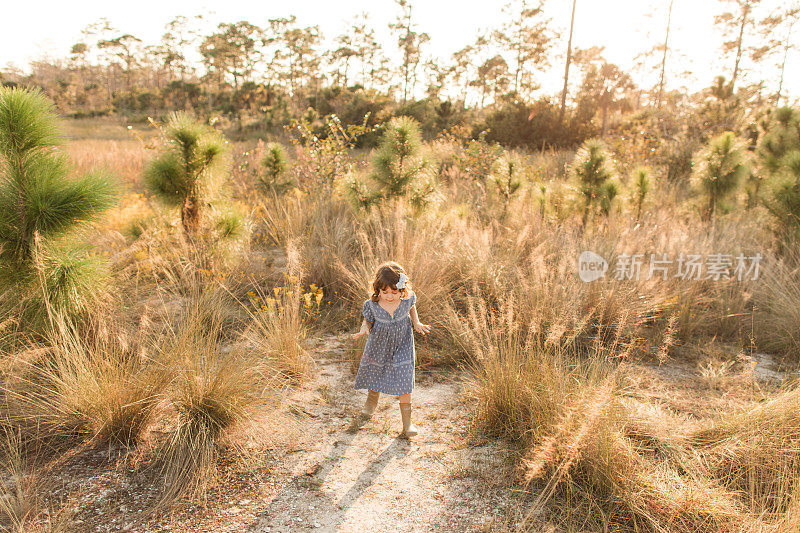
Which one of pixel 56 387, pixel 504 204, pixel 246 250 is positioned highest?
pixel 504 204

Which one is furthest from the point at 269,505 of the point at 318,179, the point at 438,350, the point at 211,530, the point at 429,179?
the point at 318,179

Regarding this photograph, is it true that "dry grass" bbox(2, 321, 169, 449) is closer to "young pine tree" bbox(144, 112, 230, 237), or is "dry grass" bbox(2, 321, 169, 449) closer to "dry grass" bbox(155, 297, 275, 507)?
"dry grass" bbox(155, 297, 275, 507)

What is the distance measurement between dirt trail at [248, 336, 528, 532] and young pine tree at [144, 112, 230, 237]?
2.42 meters

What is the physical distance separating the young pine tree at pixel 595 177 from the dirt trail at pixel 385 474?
4.72m

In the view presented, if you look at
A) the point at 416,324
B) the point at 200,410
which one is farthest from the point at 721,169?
the point at 200,410

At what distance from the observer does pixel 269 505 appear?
2.27 meters

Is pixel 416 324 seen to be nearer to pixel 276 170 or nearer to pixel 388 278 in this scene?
pixel 388 278

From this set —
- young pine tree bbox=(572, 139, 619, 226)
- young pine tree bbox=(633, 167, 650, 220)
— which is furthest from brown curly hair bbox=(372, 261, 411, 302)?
young pine tree bbox=(633, 167, 650, 220)

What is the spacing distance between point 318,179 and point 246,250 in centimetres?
219

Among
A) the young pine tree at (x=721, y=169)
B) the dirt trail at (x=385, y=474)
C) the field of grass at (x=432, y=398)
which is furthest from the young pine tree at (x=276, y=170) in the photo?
the young pine tree at (x=721, y=169)

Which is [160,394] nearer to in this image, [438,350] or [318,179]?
[438,350]

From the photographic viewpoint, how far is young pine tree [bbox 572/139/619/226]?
693cm

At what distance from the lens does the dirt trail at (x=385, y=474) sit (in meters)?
2.22

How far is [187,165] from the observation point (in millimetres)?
4480
